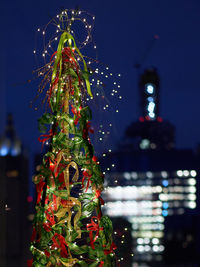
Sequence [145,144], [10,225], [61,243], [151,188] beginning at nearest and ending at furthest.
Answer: [61,243] → [10,225] → [151,188] → [145,144]

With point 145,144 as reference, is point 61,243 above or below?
below

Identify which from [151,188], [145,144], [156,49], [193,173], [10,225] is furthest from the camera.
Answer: [145,144]

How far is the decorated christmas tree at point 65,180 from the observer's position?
68.7 inches

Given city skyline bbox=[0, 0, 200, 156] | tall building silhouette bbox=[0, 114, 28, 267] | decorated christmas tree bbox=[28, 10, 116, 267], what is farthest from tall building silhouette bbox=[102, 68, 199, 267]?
decorated christmas tree bbox=[28, 10, 116, 267]

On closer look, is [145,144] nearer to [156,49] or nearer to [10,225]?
[156,49]

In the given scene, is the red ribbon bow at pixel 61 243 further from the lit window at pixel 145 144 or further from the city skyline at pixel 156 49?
the lit window at pixel 145 144

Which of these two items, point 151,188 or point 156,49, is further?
Answer: point 151,188

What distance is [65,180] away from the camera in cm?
180

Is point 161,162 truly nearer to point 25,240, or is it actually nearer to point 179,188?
point 179,188

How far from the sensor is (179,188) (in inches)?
1638

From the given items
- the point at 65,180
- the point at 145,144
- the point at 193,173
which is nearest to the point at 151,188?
the point at 193,173

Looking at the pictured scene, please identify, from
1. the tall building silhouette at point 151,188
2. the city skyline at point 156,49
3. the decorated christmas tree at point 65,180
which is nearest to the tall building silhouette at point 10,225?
the city skyline at point 156,49

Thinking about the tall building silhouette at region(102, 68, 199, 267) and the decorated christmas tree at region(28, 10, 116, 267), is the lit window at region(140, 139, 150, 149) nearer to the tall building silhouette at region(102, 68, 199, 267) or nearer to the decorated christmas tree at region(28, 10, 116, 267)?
the tall building silhouette at region(102, 68, 199, 267)

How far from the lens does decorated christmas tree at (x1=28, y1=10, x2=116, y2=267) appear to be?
68.7 inches
